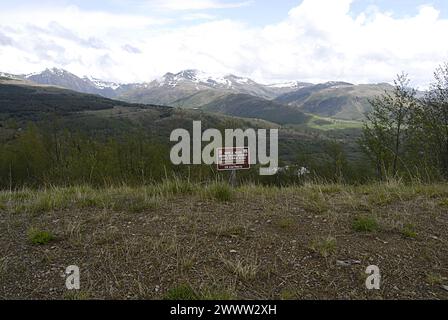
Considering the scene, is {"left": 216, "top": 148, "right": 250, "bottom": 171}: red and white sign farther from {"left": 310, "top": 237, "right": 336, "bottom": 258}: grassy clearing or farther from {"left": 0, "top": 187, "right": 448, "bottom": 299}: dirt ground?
{"left": 310, "top": 237, "right": 336, "bottom": 258}: grassy clearing

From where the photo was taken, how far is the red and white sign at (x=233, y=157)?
24.5ft

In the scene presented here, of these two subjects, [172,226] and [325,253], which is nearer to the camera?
[325,253]

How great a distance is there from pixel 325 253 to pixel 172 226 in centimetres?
230

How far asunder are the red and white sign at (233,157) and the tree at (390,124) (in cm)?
1426

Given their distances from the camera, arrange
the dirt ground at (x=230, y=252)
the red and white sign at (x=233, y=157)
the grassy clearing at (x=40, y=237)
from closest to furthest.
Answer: the dirt ground at (x=230, y=252) < the grassy clearing at (x=40, y=237) < the red and white sign at (x=233, y=157)

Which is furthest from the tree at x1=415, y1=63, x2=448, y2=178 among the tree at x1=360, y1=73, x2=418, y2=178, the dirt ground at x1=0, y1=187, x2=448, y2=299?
the dirt ground at x1=0, y1=187, x2=448, y2=299

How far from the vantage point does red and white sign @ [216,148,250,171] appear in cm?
747

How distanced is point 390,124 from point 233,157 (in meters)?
17.2

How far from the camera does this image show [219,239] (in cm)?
498

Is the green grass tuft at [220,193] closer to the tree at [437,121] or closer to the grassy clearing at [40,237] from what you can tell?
the grassy clearing at [40,237]

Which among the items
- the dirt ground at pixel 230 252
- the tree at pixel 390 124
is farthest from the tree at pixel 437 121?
the dirt ground at pixel 230 252

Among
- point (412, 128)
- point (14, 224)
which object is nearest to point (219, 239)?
point (14, 224)
